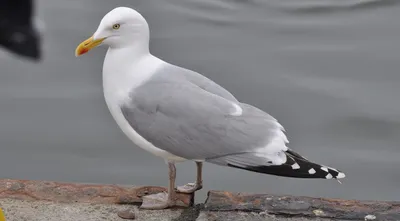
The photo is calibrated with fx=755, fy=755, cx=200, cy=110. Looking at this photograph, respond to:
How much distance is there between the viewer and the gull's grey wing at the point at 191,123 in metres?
2.28

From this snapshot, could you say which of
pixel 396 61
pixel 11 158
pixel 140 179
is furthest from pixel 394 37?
pixel 11 158

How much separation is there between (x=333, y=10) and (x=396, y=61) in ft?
2.84

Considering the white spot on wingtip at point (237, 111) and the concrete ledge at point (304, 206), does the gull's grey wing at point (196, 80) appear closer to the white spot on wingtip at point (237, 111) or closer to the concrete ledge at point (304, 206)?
the white spot on wingtip at point (237, 111)

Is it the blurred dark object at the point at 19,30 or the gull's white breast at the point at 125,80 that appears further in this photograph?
the gull's white breast at the point at 125,80

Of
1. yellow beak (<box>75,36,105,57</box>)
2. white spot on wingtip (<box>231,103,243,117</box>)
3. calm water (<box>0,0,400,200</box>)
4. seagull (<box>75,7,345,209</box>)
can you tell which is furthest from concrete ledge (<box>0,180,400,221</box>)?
calm water (<box>0,0,400,200</box>)

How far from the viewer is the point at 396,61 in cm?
447

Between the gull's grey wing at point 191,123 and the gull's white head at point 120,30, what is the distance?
0.14m

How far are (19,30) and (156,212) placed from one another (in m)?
1.63

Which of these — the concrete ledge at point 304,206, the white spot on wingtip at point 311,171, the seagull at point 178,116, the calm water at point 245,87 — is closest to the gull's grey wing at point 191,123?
the seagull at point 178,116

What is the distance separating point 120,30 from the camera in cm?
233

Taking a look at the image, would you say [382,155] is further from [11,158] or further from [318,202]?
[11,158]

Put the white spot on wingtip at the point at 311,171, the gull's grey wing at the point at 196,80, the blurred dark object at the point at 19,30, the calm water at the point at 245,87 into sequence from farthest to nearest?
the calm water at the point at 245,87 → the gull's grey wing at the point at 196,80 → the white spot on wingtip at the point at 311,171 → the blurred dark object at the point at 19,30

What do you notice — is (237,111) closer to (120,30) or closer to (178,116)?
(178,116)

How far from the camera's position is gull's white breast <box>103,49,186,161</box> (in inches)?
91.2
